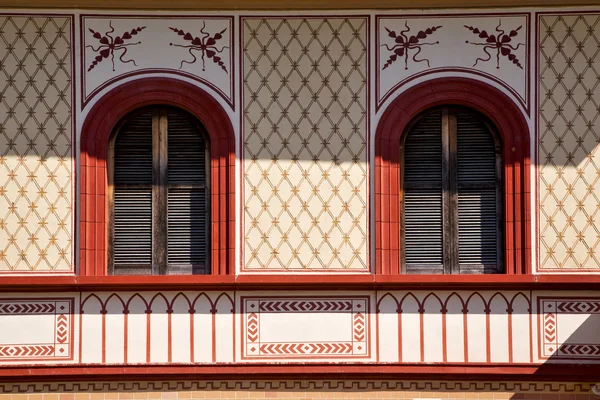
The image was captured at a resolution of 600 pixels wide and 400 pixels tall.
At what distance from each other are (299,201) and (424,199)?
1.65 meters

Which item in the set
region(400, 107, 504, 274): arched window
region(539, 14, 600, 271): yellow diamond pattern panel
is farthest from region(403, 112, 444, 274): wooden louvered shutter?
region(539, 14, 600, 271): yellow diamond pattern panel

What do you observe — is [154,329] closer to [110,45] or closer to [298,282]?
[298,282]

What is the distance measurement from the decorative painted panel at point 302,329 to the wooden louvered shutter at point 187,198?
977mm

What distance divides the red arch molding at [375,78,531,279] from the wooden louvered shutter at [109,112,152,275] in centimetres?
299

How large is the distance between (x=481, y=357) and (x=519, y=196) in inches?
83.6

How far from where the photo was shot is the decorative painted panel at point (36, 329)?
14.5 metres

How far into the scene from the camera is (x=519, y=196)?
1474cm

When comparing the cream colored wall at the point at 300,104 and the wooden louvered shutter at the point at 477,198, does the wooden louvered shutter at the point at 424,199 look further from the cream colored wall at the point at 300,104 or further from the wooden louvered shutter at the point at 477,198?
the cream colored wall at the point at 300,104

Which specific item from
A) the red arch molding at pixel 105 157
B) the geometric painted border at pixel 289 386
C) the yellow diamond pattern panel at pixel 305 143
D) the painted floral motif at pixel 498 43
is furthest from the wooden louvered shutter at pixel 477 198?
the red arch molding at pixel 105 157

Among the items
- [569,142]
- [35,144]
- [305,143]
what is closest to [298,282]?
[305,143]

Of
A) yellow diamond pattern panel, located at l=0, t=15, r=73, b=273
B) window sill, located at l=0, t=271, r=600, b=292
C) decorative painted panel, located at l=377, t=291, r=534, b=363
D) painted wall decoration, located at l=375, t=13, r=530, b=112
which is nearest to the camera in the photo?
window sill, located at l=0, t=271, r=600, b=292

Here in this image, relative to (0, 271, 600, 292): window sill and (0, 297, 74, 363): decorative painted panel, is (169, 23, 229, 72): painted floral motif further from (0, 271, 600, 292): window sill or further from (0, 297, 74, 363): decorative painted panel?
(0, 297, 74, 363): decorative painted panel

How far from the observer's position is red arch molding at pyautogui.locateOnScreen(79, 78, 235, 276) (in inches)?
578

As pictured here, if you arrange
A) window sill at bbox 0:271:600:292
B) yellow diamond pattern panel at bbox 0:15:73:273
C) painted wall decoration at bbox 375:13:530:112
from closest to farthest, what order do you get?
1. window sill at bbox 0:271:600:292
2. yellow diamond pattern panel at bbox 0:15:73:273
3. painted wall decoration at bbox 375:13:530:112
